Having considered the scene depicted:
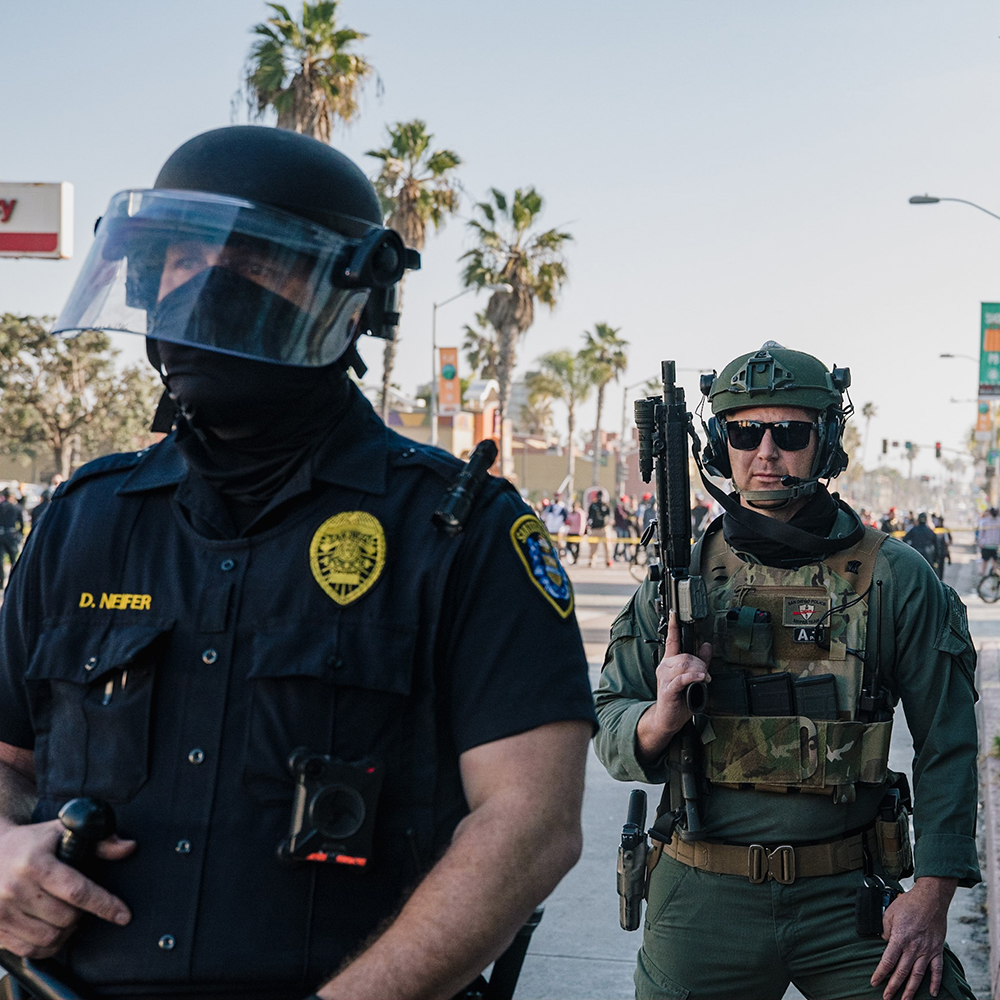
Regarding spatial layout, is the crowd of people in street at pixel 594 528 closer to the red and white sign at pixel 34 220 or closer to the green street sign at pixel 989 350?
the green street sign at pixel 989 350

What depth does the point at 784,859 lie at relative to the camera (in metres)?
2.56

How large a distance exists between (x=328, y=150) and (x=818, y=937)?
1809mm

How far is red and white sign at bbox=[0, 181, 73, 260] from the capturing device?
18.5 metres

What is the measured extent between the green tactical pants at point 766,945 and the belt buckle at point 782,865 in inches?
0.6

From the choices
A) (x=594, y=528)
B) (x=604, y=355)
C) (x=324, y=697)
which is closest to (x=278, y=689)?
(x=324, y=697)

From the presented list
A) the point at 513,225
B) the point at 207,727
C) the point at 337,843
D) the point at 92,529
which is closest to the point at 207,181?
the point at 92,529

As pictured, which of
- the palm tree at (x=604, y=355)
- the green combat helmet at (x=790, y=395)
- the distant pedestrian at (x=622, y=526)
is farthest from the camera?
the palm tree at (x=604, y=355)

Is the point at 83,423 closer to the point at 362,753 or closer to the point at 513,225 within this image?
the point at 513,225

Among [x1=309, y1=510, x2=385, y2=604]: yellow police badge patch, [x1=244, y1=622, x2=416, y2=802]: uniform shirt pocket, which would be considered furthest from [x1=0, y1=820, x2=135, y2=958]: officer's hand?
[x1=309, y1=510, x2=385, y2=604]: yellow police badge patch

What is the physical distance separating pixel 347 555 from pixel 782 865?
1.46 m

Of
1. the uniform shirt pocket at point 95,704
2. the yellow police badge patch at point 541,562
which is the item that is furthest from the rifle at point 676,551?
the uniform shirt pocket at point 95,704

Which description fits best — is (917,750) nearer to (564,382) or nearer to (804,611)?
(804,611)

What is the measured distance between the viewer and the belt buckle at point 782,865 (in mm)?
2551

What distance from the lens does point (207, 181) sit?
1.60 m
